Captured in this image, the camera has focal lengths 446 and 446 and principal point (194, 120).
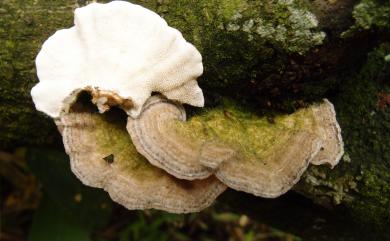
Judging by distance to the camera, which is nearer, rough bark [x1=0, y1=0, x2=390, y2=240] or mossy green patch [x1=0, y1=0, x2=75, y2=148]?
rough bark [x1=0, y1=0, x2=390, y2=240]

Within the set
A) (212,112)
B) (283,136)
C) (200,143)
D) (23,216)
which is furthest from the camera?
(23,216)

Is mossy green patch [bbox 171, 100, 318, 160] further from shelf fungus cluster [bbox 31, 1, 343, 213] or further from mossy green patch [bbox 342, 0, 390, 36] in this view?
mossy green patch [bbox 342, 0, 390, 36]

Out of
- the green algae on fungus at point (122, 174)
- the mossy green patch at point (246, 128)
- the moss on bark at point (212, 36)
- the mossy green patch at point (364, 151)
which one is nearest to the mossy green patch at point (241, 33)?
the moss on bark at point (212, 36)

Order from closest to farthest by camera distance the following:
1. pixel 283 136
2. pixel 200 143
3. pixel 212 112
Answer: pixel 200 143
pixel 283 136
pixel 212 112

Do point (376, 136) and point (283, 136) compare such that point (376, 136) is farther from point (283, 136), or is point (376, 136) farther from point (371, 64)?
point (283, 136)

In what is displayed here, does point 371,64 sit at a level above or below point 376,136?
above

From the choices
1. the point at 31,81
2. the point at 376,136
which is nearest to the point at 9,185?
the point at 31,81

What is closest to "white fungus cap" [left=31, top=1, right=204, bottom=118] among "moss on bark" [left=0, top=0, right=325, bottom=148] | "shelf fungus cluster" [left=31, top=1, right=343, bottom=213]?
"shelf fungus cluster" [left=31, top=1, right=343, bottom=213]
